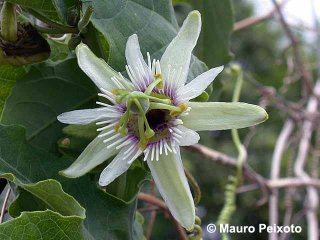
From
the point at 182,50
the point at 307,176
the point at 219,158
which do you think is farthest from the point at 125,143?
the point at 307,176

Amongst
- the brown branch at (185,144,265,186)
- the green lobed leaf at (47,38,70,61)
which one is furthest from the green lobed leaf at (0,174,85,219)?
the brown branch at (185,144,265,186)

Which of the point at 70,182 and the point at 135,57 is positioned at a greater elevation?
the point at 135,57

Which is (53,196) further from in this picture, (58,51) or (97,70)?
(58,51)

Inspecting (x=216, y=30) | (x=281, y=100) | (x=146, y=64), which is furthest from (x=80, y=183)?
(x=281, y=100)

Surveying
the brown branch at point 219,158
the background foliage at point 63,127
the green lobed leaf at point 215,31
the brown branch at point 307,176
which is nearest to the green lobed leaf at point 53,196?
the background foliage at point 63,127

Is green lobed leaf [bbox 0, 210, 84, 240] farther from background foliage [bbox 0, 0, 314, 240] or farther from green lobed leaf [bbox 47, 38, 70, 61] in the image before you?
green lobed leaf [bbox 47, 38, 70, 61]

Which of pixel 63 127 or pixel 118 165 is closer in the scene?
pixel 118 165

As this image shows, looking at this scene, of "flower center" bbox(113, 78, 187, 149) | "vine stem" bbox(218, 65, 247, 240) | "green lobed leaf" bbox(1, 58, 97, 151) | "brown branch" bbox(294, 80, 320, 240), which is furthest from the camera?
"brown branch" bbox(294, 80, 320, 240)
